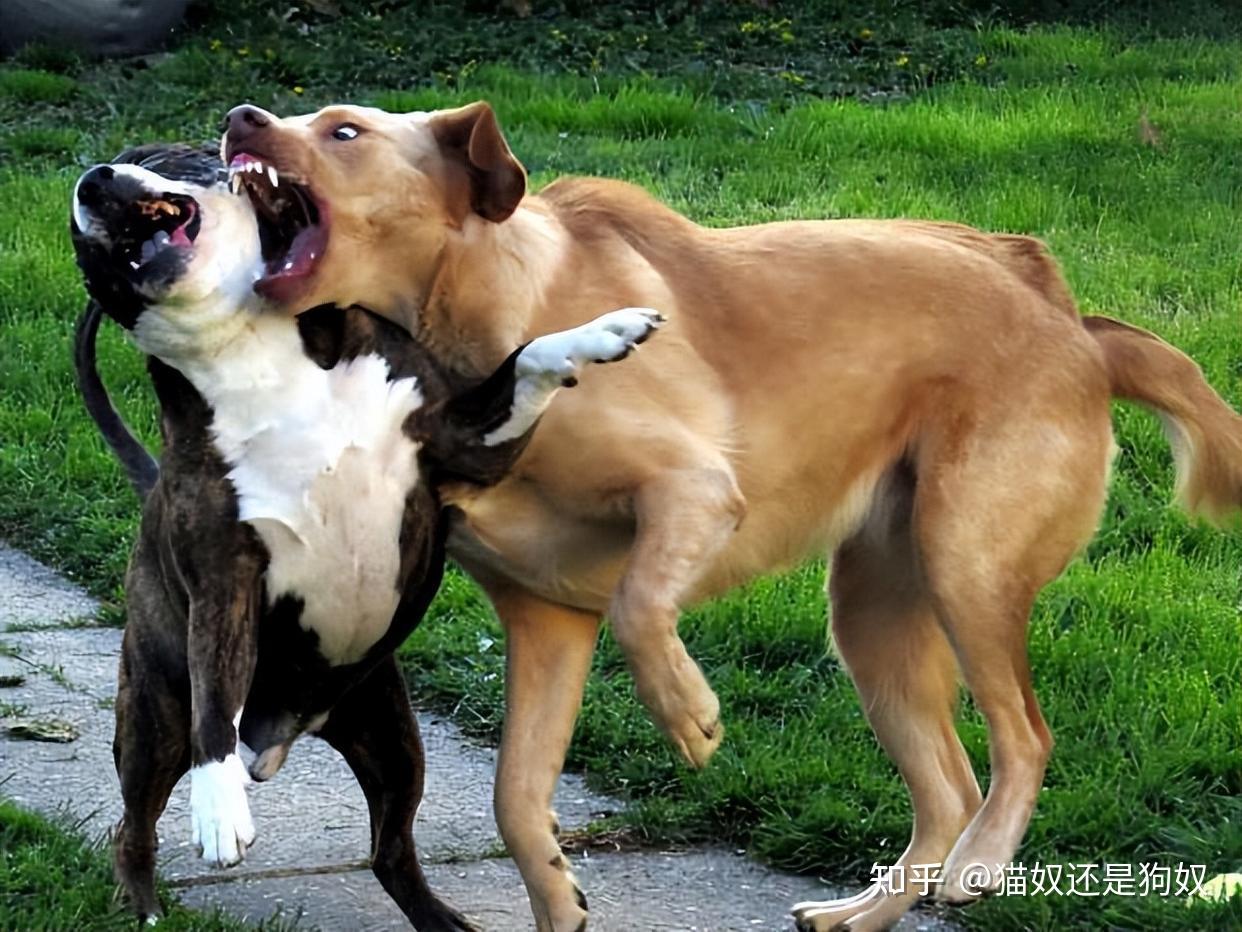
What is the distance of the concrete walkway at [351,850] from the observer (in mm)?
4332

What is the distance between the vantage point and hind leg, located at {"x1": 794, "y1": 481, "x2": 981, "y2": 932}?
444 centimetres

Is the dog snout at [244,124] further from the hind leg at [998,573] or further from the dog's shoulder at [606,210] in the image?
the hind leg at [998,573]

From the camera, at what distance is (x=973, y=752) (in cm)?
496

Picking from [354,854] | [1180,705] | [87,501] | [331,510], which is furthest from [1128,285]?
[331,510]

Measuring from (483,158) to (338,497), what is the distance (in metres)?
0.75

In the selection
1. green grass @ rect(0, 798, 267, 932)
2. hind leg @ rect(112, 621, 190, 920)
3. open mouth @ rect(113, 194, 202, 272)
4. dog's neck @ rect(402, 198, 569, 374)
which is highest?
open mouth @ rect(113, 194, 202, 272)

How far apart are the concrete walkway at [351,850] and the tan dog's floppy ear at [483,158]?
1.44 m

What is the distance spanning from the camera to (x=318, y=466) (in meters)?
3.66

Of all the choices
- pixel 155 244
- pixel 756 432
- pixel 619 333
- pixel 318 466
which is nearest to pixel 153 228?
pixel 155 244

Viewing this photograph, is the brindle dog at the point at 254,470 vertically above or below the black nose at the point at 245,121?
below

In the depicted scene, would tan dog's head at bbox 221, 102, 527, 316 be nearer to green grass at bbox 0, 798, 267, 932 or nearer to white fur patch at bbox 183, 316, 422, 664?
white fur patch at bbox 183, 316, 422, 664

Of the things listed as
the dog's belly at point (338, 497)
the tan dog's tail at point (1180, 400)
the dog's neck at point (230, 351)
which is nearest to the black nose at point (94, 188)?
the dog's neck at point (230, 351)

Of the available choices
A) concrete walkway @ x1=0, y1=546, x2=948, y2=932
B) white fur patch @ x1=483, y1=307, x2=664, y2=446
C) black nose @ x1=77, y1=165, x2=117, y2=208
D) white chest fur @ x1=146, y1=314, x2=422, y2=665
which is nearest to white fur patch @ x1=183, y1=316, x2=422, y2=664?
white chest fur @ x1=146, y1=314, x2=422, y2=665

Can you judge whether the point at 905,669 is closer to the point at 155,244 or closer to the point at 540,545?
the point at 540,545
